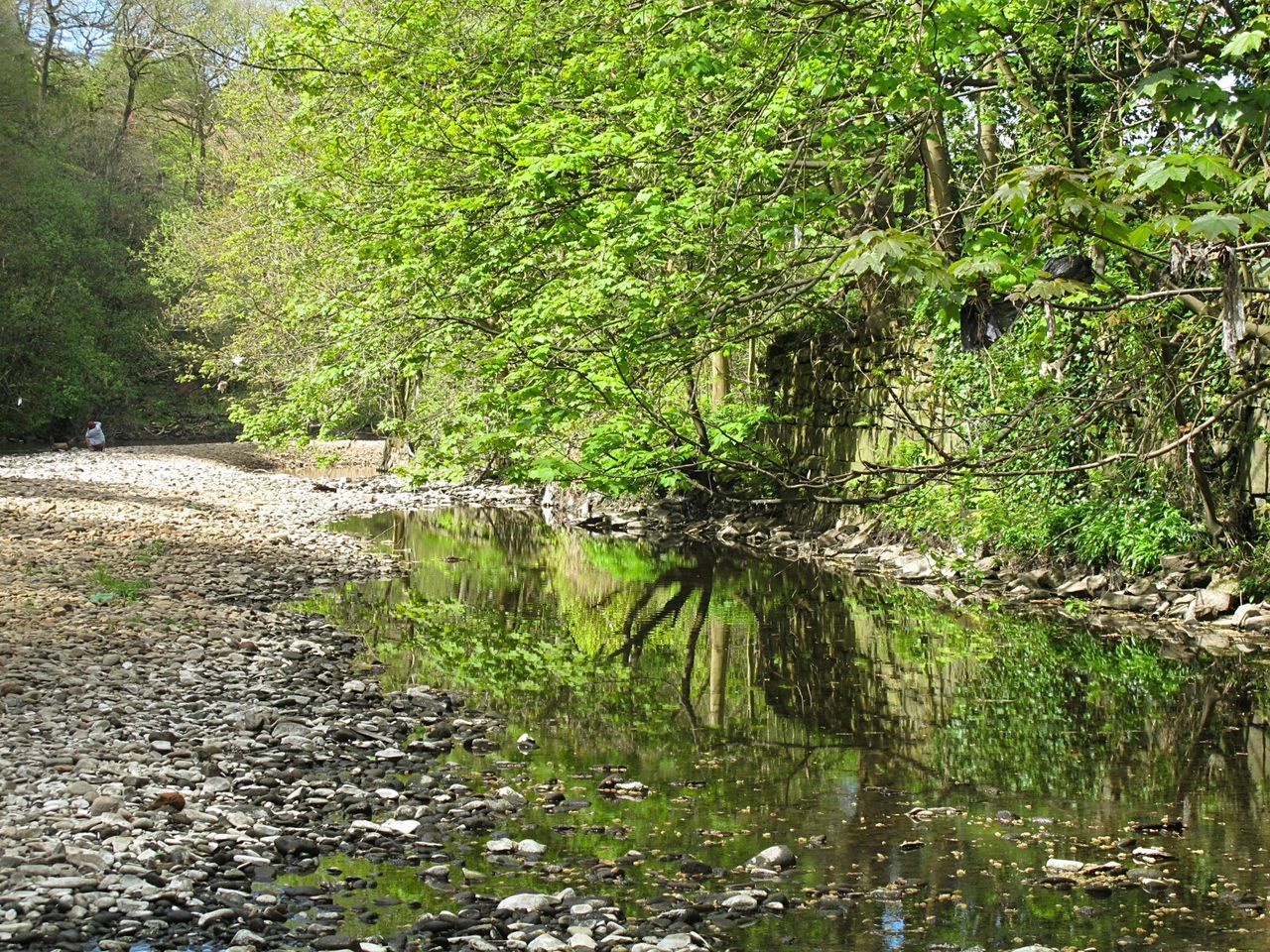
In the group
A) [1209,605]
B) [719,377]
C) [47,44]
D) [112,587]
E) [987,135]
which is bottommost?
[112,587]

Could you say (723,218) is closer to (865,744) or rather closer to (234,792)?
(865,744)

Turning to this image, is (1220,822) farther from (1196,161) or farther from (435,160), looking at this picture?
(435,160)

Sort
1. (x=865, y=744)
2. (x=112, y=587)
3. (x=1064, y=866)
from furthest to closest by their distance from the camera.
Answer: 1. (x=112, y=587)
2. (x=865, y=744)
3. (x=1064, y=866)

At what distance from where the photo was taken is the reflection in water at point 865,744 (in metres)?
4.46

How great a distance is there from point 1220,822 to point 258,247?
74.9ft

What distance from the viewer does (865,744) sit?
6812 millimetres

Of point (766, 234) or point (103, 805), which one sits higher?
point (766, 234)

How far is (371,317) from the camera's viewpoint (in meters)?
11.2

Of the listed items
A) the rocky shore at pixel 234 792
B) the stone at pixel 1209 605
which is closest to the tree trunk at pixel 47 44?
the rocky shore at pixel 234 792

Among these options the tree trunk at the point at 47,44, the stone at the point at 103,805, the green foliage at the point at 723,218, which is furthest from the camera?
the tree trunk at the point at 47,44

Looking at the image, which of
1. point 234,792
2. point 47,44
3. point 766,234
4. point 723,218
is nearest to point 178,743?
point 234,792

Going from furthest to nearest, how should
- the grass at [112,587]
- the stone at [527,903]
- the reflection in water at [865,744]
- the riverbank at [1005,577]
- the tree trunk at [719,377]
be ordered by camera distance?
the tree trunk at [719,377] < the riverbank at [1005,577] < the grass at [112,587] < the reflection in water at [865,744] < the stone at [527,903]

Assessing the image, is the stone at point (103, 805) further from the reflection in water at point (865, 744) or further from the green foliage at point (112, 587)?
the green foliage at point (112, 587)

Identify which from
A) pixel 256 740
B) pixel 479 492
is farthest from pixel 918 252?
pixel 479 492
